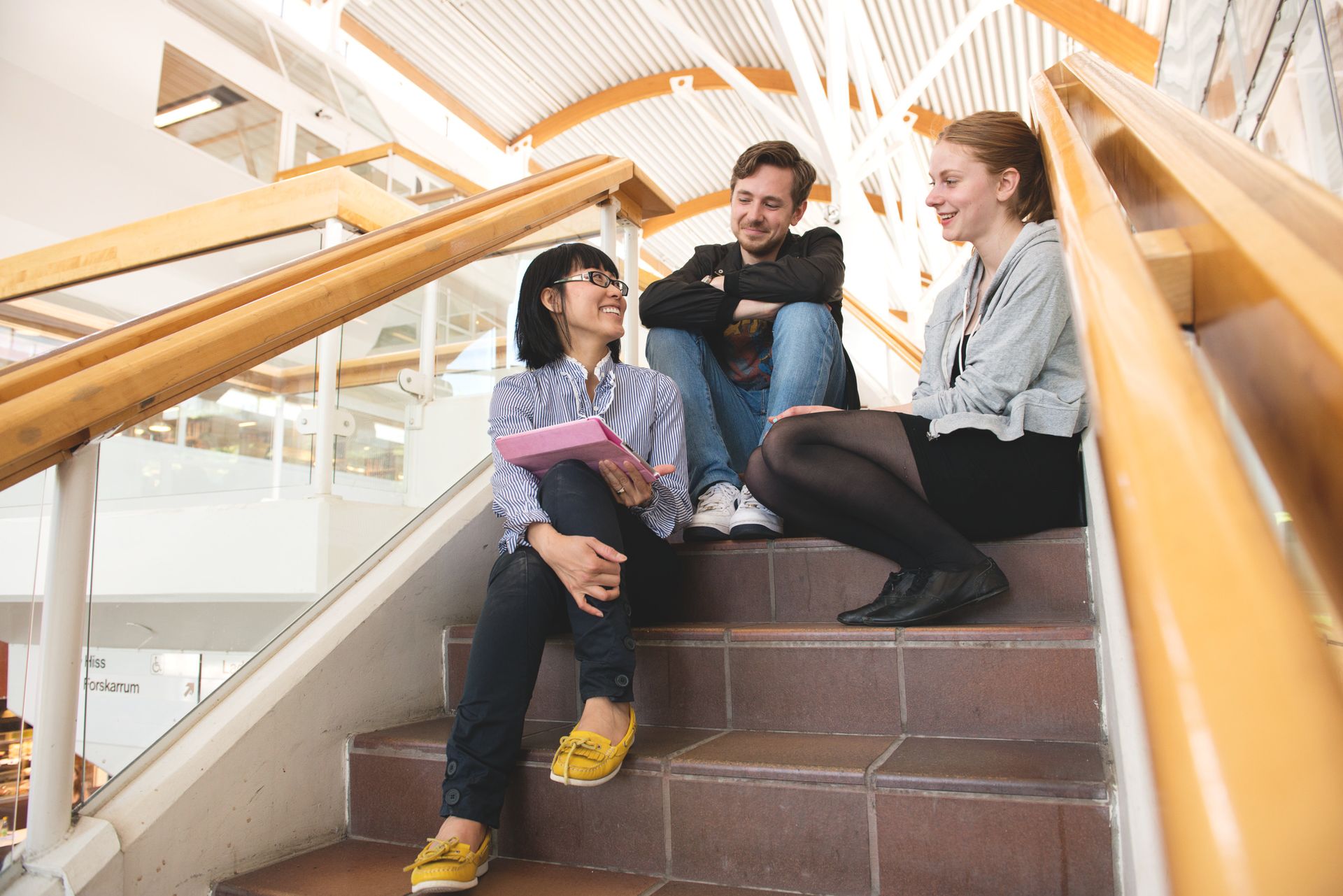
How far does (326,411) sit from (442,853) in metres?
1.10

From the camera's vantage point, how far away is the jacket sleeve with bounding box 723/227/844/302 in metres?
2.08

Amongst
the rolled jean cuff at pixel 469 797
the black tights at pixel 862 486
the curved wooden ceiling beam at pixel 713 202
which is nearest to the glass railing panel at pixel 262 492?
the rolled jean cuff at pixel 469 797

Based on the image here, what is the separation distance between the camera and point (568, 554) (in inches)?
54.7

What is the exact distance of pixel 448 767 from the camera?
1256 mm

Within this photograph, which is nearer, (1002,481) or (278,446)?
(1002,481)

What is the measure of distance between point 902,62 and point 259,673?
37.2 feet

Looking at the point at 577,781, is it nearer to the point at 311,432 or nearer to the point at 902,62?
the point at 311,432

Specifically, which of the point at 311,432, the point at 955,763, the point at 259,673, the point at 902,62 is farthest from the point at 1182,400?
the point at 902,62

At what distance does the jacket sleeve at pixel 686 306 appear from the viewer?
2121 mm

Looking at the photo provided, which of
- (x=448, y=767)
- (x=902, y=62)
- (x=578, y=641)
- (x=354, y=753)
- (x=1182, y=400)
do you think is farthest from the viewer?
(x=902, y=62)

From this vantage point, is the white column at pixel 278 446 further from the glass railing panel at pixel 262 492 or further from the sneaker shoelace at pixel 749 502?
the sneaker shoelace at pixel 749 502

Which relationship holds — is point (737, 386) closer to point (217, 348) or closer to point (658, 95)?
point (217, 348)

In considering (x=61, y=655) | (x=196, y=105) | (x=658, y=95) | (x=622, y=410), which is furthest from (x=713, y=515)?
(x=658, y=95)

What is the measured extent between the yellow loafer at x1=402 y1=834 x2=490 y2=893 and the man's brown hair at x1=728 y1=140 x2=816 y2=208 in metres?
1.69
